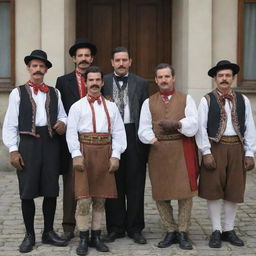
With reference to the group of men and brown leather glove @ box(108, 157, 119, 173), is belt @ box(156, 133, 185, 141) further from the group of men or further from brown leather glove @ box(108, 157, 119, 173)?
brown leather glove @ box(108, 157, 119, 173)

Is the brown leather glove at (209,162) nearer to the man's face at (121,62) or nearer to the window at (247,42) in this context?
the man's face at (121,62)

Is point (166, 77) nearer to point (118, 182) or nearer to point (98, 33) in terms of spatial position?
point (118, 182)

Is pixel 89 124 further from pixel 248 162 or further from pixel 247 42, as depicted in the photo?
pixel 247 42

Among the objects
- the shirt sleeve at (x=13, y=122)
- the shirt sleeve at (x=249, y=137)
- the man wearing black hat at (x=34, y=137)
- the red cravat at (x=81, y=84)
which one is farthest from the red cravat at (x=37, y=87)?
the shirt sleeve at (x=249, y=137)

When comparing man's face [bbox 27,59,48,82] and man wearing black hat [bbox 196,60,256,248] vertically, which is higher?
man's face [bbox 27,59,48,82]

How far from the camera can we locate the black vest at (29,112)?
5.50m

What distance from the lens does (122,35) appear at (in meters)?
10.6

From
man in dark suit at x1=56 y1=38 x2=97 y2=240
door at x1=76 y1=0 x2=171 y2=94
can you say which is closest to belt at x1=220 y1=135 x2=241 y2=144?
man in dark suit at x1=56 y1=38 x2=97 y2=240

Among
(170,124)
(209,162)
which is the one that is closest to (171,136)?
(170,124)

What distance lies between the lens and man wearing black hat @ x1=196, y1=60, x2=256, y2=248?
5.64 metres

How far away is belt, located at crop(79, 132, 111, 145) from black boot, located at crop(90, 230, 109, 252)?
34.1 inches

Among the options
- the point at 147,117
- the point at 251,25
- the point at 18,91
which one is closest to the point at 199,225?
the point at 147,117

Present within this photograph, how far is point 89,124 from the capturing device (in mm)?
5512

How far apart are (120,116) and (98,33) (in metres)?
5.14
